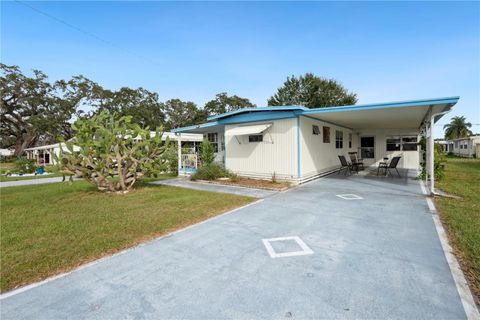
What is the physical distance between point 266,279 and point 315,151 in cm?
803

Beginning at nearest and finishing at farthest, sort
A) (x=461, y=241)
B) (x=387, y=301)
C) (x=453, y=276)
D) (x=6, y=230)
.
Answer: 1. (x=387, y=301)
2. (x=453, y=276)
3. (x=461, y=241)
4. (x=6, y=230)

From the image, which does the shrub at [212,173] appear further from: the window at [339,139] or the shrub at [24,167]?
the shrub at [24,167]

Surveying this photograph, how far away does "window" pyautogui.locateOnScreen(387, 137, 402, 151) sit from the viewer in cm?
1394

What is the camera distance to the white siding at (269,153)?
8500 mm

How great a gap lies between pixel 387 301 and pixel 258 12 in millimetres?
10755

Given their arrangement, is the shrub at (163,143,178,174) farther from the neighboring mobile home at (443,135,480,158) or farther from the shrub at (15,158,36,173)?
the neighboring mobile home at (443,135,480,158)

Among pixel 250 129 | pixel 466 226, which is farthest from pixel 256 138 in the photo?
pixel 466 226

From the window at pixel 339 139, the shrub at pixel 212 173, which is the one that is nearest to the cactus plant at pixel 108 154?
the shrub at pixel 212 173

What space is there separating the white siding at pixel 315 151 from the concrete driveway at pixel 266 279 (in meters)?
4.80

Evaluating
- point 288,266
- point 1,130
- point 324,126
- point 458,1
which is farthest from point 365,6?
point 1,130

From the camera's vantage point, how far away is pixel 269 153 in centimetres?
919

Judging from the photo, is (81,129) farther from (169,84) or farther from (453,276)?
(453,276)

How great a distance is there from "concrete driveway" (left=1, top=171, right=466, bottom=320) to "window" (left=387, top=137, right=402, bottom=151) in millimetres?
11840

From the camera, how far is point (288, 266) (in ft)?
8.80
